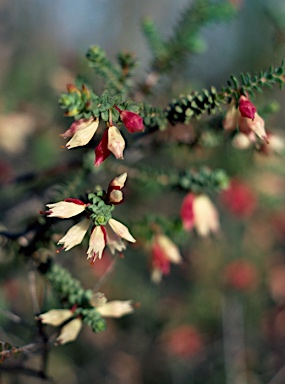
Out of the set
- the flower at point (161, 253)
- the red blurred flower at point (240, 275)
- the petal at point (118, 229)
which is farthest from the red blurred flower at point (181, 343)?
the petal at point (118, 229)

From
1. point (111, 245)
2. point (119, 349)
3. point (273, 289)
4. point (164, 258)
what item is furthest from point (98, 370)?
point (111, 245)

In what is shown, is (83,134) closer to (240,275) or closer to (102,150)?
(102,150)

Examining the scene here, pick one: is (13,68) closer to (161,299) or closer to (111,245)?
(161,299)

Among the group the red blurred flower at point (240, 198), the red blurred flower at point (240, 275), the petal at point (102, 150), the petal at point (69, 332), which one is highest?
the petal at point (102, 150)

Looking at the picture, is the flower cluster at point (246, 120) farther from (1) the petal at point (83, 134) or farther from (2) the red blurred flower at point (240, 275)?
(2) the red blurred flower at point (240, 275)

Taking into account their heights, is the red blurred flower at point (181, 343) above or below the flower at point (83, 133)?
below

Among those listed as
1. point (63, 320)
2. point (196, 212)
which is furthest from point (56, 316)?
point (196, 212)
